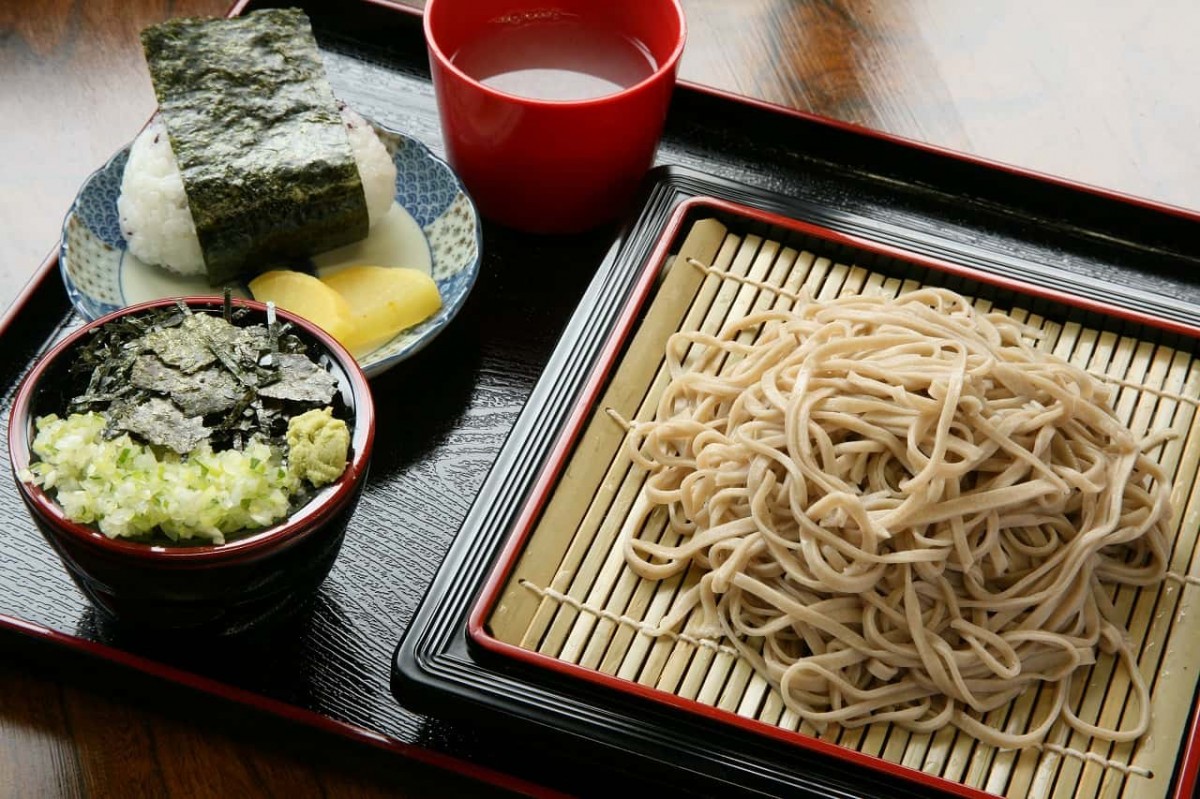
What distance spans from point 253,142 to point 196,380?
1.56 ft

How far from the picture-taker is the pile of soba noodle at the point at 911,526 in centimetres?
136

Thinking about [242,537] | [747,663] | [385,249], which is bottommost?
[747,663]

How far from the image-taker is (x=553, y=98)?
1796 millimetres

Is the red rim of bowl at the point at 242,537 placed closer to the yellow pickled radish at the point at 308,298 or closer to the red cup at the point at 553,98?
the yellow pickled radish at the point at 308,298

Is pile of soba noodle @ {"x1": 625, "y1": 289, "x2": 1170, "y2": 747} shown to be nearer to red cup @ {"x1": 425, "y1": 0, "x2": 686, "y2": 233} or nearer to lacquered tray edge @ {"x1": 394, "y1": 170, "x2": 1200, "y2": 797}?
lacquered tray edge @ {"x1": 394, "y1": 170, "x2": 1200, "y2": 797}

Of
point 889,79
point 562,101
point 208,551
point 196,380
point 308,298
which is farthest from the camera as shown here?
point 889,79

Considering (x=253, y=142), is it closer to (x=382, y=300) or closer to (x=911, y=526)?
(x=382, y=300)

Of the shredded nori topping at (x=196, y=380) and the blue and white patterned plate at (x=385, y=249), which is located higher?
the shredded nori topping at (x=196, y=380)

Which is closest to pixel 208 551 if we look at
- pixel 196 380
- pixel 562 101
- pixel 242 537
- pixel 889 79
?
pixel 242 537

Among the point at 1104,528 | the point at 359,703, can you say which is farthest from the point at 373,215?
the point at 1104,528

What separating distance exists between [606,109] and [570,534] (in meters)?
0.57

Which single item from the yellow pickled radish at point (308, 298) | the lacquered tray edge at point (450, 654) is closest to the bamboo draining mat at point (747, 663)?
the lacquered tray edge at point (450, 654)

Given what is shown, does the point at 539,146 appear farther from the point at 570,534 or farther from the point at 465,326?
the point at 570,534

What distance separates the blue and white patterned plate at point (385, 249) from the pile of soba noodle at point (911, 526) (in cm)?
33
